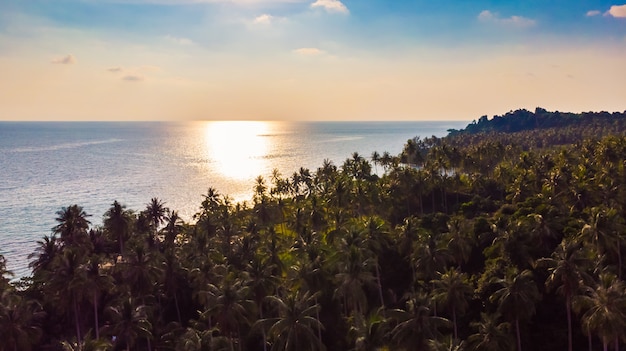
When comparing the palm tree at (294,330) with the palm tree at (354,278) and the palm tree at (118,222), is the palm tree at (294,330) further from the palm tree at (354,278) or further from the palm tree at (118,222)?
the palm tree at (118,222)

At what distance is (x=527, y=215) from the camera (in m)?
91.4

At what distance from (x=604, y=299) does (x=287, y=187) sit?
99805 millimetres

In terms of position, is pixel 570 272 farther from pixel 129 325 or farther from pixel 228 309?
pixel 129 325

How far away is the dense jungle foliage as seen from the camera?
5309 cm

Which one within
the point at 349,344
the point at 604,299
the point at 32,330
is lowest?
the point at 349,344

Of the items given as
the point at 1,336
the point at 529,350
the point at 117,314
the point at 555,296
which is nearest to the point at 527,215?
the point at 555,296

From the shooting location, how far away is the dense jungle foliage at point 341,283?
2090 inches

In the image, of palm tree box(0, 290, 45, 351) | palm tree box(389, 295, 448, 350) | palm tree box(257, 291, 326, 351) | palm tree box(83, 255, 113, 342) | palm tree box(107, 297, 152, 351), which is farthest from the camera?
palm tree box(83, 255, 113, 342)

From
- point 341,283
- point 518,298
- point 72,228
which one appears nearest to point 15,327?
point 72,228

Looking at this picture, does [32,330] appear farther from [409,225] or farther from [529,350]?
[529,350]

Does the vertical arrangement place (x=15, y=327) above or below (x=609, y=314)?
below

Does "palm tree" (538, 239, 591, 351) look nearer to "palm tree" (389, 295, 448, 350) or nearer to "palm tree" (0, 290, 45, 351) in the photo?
"palm tree" (389, 295, 448, 350)

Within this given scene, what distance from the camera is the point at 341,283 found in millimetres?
66250

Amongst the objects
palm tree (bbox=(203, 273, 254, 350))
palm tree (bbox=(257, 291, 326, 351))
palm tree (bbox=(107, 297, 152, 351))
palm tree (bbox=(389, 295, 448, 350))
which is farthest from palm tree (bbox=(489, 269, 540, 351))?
palm tree (bbox=(107, 297, 152, 351))
